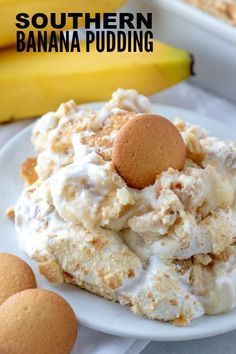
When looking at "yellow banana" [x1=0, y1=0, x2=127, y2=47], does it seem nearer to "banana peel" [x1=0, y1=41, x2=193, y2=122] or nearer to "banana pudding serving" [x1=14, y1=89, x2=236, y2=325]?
"banana peel" [x1=0, y1=41, x2=193, y2=122]

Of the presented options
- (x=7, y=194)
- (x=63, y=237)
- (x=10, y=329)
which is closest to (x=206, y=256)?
(x=63, y=237)

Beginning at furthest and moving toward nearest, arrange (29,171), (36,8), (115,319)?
(36,8) → (29,171) → (115,319)

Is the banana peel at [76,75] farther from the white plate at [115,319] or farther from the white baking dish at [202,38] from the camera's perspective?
the white plate at [115,319]

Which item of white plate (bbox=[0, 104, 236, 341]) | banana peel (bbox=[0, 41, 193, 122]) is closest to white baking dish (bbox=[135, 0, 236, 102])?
banana peel (bbox=[0, 41, 193, 122])

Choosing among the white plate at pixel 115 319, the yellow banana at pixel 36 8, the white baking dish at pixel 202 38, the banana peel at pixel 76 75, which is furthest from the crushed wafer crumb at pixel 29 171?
the white baking dish at pixel 202 38

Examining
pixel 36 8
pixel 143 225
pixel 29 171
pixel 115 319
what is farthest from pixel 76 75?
pixel 115 319

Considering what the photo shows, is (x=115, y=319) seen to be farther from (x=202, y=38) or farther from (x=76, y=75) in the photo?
(x=202, y=38)

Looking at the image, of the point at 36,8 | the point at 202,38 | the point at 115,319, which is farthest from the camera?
the point at 202,38

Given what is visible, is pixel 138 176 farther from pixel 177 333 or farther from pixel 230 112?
pixel 230 112
